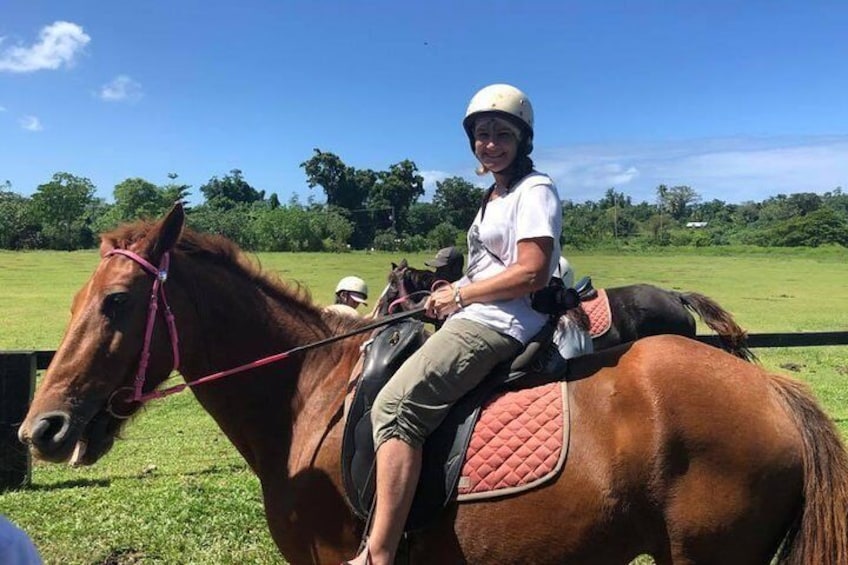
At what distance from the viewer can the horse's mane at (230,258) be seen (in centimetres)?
286

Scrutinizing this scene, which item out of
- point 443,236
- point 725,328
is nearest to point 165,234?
point 725,328

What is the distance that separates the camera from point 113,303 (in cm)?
269

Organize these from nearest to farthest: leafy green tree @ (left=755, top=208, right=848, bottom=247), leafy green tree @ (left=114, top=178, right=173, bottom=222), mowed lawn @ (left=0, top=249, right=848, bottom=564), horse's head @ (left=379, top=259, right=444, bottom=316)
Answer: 1. mowed lawn @ (left=0, top=249, right=848, bottom=564)
2. horse's head @ (left=379, top=259, right=444, bottom=316)
3. leafy green tree @ (left=755, top=208, right=848, bottom=247)
4. leafy green tree @ (left=114, top=178, right=173, bottom=222)

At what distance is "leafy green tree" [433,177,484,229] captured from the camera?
Answer: 59409mm

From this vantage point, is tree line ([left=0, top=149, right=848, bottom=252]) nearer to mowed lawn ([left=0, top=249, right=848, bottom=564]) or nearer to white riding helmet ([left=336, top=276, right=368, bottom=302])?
mowed lawn ([left=0, top=249, right=848, bottom=564])

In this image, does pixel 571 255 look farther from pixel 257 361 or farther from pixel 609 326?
pixel 257 361

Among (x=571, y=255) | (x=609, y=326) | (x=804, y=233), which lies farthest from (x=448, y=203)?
(x=609, y=326)

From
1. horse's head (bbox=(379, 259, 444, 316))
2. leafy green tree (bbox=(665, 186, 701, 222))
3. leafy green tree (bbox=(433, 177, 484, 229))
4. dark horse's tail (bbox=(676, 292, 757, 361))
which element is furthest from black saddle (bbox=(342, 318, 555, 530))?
leafy green tree (bbox=(665, 186, 701, 222))

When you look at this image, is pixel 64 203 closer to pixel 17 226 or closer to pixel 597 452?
pixel 17 226

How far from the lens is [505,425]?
263 cm

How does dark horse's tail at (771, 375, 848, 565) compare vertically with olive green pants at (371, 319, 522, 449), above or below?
below

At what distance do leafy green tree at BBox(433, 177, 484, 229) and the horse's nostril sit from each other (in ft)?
175

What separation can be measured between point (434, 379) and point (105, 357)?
1.39 m

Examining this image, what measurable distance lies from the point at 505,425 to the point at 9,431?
5713 millimetres
